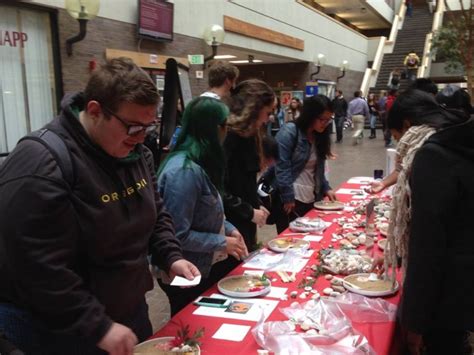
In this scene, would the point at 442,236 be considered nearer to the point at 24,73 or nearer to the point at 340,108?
the point at 24,73

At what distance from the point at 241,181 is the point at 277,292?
2.98 ft

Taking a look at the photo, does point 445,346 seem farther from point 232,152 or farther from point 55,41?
point 55,41

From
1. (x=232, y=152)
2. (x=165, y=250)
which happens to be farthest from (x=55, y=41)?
(x=165, y=250)

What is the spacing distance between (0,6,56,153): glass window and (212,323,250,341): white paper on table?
469cm

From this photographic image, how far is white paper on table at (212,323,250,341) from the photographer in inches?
65.5

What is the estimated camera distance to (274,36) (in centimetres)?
1322

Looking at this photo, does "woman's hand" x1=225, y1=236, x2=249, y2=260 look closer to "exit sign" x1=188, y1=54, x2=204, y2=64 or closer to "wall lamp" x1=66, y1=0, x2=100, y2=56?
"wall lamp" x1=66, y1=0, x2=100, y2=56

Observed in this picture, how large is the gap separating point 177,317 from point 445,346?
103 centimetres

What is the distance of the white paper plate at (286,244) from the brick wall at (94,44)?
427cm

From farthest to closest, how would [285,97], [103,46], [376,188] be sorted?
Result: [285,97] → [103,46] → [376,188]

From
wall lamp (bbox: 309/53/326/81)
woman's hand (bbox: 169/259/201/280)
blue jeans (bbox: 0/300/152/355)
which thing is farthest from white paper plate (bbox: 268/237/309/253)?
wall lamp (bbox: 309/53/326/81)

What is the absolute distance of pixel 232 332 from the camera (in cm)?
170

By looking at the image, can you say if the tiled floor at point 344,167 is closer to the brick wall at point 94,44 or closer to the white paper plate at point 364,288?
the white paper plate at point 364,288

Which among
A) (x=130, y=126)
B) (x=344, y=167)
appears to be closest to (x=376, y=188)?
(x=130, y=126)
